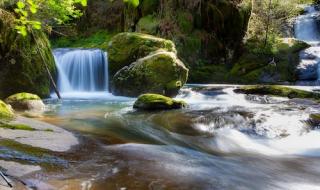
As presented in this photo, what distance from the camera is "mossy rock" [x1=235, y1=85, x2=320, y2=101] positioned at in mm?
13030

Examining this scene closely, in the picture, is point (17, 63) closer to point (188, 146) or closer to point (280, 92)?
point (188, 146)

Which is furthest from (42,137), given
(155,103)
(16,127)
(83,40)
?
(83,40)

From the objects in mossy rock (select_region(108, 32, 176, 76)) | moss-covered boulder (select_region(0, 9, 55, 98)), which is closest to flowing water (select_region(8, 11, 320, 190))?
moss-covered boulder (select_region(0, 9, 55, 98))

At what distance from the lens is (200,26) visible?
20578 millimetres

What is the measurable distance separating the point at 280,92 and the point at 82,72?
301 inches

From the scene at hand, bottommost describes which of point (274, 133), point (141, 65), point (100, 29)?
point (274, 133)

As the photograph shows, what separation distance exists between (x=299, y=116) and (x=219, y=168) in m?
4.69

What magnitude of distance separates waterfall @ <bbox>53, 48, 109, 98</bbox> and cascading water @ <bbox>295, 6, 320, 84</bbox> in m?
9.33

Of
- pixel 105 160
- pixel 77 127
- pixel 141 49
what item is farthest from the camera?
pixel 141 49

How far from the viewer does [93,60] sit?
1644 cm

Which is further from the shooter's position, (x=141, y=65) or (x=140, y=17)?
(x=140, y=17)

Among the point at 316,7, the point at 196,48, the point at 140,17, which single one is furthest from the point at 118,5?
the point at 316,7

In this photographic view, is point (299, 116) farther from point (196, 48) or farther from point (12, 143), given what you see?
point (196, 48)

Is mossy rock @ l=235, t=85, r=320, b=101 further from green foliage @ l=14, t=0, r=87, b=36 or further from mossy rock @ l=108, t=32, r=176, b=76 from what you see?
green foliage @ l=14, t=0, r=87, b=36
